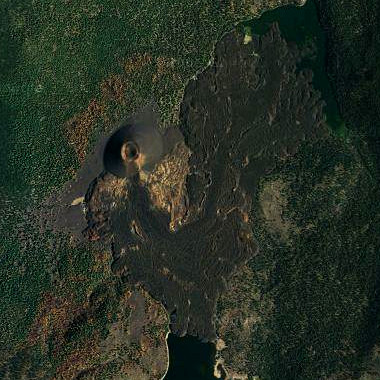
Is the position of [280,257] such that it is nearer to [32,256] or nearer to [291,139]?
[291,139]

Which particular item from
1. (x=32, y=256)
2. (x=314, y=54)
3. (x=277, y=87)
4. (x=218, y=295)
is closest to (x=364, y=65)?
(x=314, y=54)

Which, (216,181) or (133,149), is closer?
(133,149)

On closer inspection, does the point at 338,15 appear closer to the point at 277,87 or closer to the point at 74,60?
the point at 277,87

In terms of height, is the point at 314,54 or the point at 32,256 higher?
the point at 314,54

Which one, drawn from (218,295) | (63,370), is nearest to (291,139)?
(218,295)

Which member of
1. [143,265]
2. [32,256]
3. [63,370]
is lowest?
[63,370]

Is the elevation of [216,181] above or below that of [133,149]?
below
